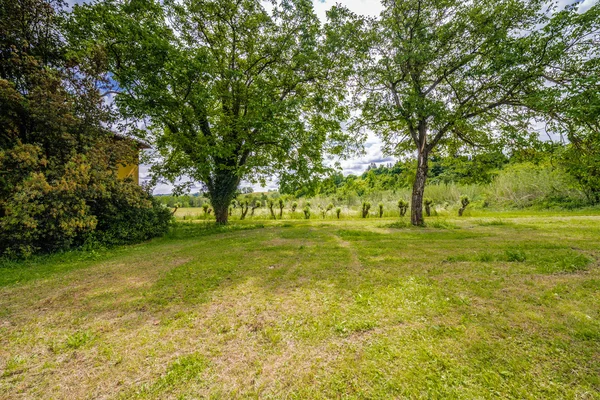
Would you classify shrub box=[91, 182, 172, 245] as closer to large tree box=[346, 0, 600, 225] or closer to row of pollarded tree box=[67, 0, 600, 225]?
row of pollarded tree box=[67, 0, 600, 225]

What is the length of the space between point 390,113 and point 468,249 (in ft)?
21.4

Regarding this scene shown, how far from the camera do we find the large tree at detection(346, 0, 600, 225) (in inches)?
279

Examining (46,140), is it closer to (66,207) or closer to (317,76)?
(66,207)

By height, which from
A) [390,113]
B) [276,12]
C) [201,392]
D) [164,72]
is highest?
[276,12]

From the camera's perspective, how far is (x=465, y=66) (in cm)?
887

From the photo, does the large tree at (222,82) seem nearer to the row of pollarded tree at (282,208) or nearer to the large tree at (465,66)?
the large tree at (465,66)

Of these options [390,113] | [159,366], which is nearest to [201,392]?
[159,366]

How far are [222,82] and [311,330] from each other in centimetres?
1089

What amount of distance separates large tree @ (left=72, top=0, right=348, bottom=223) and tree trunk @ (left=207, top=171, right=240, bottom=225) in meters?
0.05

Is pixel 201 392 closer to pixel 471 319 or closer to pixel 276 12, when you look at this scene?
pixel 471 319

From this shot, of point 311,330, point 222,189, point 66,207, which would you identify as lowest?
point 311,330

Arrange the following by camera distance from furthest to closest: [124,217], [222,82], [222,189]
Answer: [222,189] → [222,82] → [124,217]

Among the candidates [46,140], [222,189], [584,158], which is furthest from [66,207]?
[584,158]

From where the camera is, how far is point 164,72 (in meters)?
8.37
